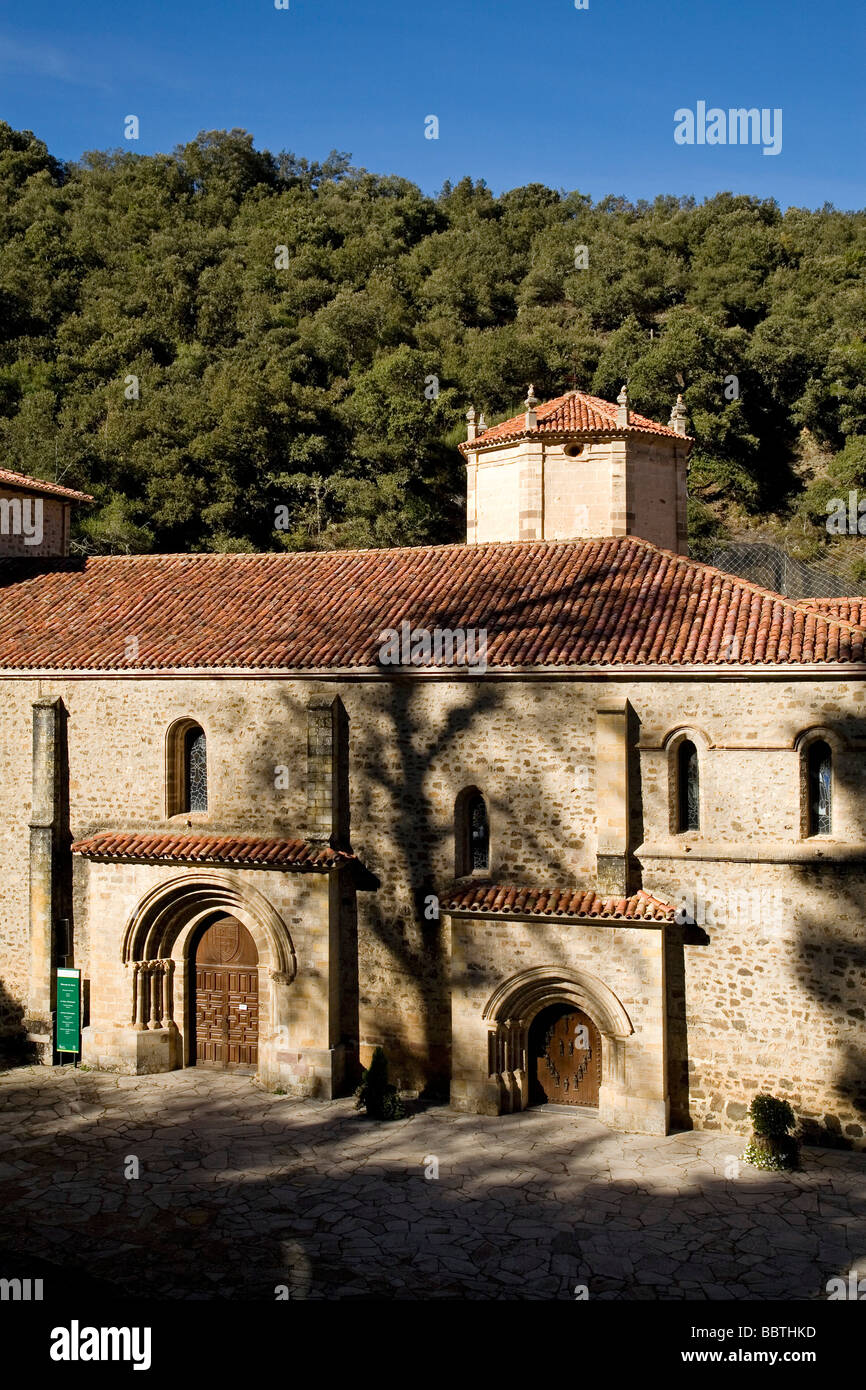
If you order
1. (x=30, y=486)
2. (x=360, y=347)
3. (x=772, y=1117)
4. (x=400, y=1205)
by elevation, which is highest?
(x=360, y=347)

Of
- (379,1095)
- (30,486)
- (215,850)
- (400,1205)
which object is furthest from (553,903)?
(30,486)

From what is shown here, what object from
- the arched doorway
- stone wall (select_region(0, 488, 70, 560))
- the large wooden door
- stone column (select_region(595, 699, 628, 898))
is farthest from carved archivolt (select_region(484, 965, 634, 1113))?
stone wall (select_region(0, 488, 70, 560))

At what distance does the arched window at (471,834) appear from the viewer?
1753cm

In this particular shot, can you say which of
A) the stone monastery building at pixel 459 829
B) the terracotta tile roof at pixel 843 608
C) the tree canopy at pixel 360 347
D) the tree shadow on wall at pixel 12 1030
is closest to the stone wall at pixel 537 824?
the stone monastery building at pixel 459 829

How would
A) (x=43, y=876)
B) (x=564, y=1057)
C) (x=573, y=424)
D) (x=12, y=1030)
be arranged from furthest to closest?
(x=573, y=424), (x=12, y=1030), (x=43, y=876), (x=564, y=1057)

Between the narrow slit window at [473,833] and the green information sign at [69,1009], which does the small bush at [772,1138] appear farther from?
the green information sign at [69,1009]

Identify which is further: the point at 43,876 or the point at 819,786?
the point at 43,876

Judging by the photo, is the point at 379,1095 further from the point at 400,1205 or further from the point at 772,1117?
the point at 772,1117

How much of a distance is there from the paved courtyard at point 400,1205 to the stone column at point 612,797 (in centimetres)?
373

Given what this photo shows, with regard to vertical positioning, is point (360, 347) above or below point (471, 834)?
above

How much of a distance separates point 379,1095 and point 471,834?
167 inches

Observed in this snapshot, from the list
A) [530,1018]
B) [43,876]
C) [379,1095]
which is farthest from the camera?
[43,876]

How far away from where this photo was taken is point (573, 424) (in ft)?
75.8

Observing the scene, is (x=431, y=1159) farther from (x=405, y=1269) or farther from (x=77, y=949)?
(x=77, y=949)
